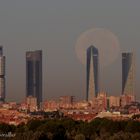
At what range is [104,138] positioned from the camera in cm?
5566

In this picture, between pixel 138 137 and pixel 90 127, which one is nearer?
pixel 138 137

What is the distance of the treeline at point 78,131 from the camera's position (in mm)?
56000

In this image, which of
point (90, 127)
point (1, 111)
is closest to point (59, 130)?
point (90, 127)

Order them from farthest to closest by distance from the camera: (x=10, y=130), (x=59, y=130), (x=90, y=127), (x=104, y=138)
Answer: (x=10, y=130)
(x=90, y=127)
(x=59, y=130)
(x=104, y=138)

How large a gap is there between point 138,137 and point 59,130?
12.2 m

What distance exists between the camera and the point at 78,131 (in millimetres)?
69375

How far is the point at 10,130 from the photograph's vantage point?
77.2m

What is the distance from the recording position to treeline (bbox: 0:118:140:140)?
56.0m

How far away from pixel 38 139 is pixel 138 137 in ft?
23.6

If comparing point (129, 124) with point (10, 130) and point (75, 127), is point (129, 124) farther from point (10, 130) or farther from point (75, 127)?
point (10, 130)

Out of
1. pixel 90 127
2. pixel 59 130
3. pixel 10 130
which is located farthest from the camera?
pixel 10 130

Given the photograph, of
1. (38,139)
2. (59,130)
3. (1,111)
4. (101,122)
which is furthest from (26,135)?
(1,111)

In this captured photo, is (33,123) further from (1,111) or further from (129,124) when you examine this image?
(1,111)

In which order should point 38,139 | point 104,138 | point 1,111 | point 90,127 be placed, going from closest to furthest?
point 38,139 < point 104,138 < point 90,127 < point 1,111
